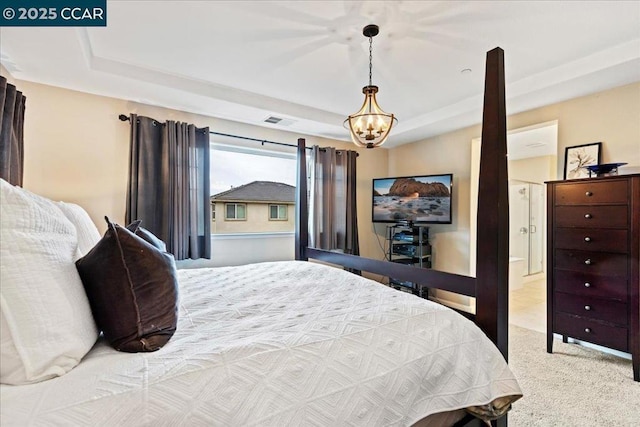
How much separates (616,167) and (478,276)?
2095 millimetres

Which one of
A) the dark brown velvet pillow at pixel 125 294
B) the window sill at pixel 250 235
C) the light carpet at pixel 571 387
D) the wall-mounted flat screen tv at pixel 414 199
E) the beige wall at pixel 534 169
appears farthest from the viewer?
the beige wall at pixel 534 169

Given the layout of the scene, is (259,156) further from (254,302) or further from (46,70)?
(254,302)

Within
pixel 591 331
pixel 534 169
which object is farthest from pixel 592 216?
pixel 534 169

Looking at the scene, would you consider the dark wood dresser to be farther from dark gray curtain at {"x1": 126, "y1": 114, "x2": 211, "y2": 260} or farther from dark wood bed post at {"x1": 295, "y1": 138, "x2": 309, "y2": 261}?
dark gray curtain at {"x1": 126, "y1": 114, "x2": 211, "y2": 260}

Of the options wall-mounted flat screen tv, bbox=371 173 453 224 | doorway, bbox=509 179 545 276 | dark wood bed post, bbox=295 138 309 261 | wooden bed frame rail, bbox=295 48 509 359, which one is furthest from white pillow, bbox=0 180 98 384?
doorway, bbox=509 179 545 276

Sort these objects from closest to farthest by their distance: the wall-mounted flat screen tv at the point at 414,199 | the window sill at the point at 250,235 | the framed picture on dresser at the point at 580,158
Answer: the framed picture on dresser at the point at 580,158
the window sill at the point at 250,235
the wall-mounted flat screen tv at the point at 414,199

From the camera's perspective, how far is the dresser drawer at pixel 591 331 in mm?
2275

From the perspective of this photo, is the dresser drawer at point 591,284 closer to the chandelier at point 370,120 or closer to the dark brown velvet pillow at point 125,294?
the chandelier at point 370,120

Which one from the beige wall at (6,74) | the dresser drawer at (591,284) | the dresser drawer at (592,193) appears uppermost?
the beige wall at (6,74)

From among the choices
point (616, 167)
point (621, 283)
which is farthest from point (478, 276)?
point (616, 167)

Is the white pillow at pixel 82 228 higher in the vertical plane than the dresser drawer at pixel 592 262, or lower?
higher

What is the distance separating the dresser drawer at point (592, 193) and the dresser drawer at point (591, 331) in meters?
0.97

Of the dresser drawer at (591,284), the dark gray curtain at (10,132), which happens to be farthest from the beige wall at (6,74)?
the dresser drawer at (591,284)

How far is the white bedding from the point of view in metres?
0.73
